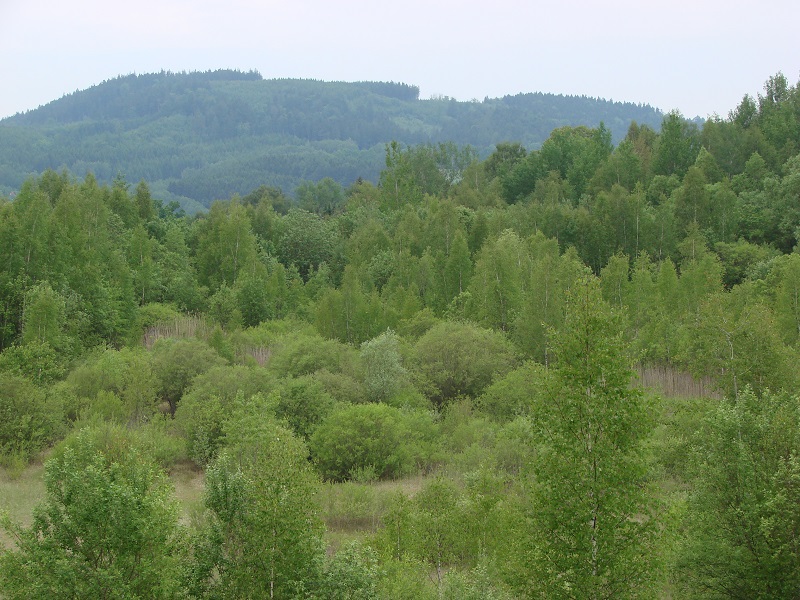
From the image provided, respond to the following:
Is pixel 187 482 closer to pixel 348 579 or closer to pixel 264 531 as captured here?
pixel 264 531

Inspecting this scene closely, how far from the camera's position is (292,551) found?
15008 mm

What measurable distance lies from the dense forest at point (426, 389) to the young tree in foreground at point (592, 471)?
0.05 m

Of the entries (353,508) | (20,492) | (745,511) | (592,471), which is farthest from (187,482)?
(745,511)

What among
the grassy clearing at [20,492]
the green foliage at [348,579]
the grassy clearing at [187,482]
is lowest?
the grassy clearing at [187,482]

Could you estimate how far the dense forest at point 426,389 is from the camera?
1434 centimetres

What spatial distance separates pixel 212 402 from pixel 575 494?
2022 centimetres

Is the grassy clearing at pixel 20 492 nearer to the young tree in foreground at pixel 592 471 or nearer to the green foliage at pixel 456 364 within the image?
the young tree in foreground at pixel 592 471

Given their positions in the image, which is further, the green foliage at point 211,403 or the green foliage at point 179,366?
the green foliage at point 179,366

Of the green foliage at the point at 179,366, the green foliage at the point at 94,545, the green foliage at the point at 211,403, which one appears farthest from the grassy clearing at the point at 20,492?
the green foliage at the point at 94,545

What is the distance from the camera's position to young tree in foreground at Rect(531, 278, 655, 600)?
45.2 ft

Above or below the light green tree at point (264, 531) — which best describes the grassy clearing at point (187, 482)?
below

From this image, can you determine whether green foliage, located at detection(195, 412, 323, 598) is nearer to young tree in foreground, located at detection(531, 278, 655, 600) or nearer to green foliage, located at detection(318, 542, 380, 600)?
green foliage, located at detection(318, 542, 380, 600)

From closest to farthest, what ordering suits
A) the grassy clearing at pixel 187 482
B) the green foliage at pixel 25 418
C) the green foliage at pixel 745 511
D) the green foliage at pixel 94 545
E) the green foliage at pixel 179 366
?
the green foliage at pixel 94 545 < the green foliage at pixel 745 511 < the grassy clearing at pixel 187 482 < the green foliage at pixel 25 418 < the green foliage at pixel 179 366

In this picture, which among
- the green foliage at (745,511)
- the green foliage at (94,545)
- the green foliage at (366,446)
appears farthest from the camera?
the green foliage at (366,446)
